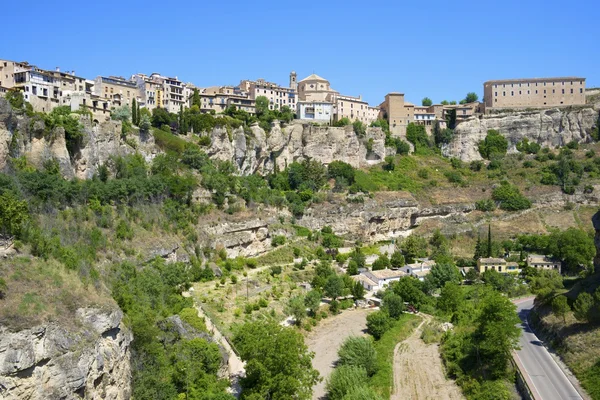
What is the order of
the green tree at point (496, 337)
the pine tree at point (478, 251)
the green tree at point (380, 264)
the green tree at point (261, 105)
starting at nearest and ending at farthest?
the green tree at point (496, 337) → the green tree at point (380, 264) → the pine tree at point (478, 251) → the green tree at point (261, 105)

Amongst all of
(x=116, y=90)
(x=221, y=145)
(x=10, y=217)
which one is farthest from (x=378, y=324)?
(x=116, y=90)

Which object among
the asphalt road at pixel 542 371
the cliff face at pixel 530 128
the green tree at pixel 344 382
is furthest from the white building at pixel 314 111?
the green tree at pixel 344 382

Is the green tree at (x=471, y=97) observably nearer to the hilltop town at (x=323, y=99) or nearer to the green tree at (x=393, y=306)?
Result: the hilltop town at (x=323, y=99)

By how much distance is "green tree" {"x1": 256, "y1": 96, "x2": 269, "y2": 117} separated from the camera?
69500 mm

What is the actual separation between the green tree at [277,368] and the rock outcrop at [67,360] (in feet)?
17.8

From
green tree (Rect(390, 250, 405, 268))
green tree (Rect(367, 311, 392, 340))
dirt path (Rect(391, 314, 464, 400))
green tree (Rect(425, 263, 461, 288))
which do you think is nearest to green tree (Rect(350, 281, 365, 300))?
green tree (Rect(425, 263, 461, 288))

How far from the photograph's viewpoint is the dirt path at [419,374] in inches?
1138

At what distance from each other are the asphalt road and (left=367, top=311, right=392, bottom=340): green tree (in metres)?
8.20

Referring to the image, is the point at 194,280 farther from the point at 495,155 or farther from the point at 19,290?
the point at 495,155

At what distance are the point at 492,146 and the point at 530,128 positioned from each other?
615 centimetres

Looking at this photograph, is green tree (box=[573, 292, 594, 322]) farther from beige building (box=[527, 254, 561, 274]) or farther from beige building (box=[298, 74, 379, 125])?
beige building (box=[298, 74, 379, 125])

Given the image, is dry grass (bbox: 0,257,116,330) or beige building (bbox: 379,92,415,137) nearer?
dry grass (bbox: 0,257,116,330)

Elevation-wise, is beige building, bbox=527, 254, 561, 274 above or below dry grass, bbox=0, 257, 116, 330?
below

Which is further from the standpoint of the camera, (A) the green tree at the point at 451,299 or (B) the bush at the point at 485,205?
(B) the bush at the point at 485,205
